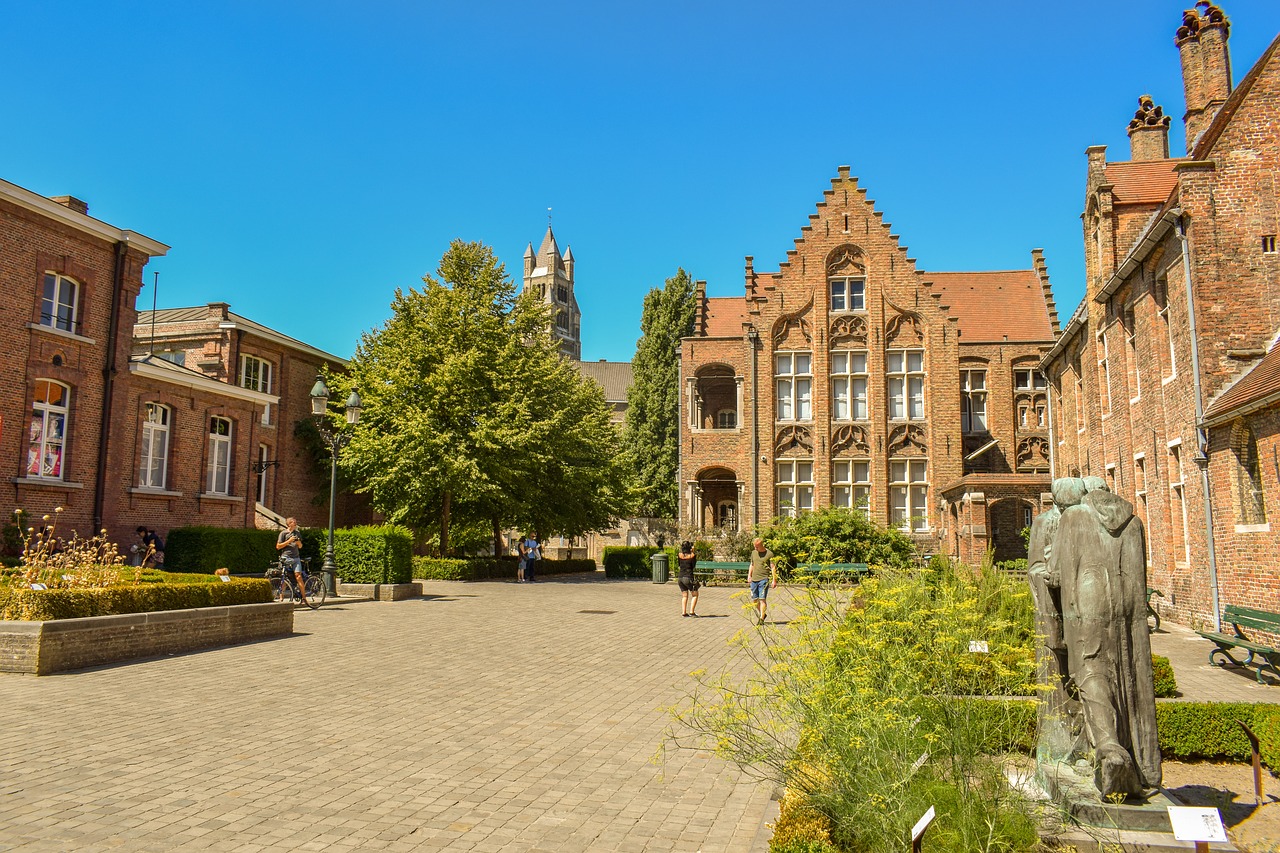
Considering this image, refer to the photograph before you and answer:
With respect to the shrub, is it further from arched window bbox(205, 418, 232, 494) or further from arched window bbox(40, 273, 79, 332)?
arched window bbox(205, 418, 232, 494)

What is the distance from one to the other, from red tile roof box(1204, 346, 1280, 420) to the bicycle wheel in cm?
1796

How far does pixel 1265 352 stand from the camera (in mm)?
15711

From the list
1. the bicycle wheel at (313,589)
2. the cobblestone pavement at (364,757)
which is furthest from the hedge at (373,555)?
the cobblestone pavement at (364,757)

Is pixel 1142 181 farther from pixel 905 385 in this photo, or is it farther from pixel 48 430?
pixel 48 430

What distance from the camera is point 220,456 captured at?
2889 centimetres

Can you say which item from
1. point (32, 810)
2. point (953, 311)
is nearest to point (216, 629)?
point (32, 810)

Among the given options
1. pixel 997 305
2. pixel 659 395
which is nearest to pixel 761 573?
pixel 997 305

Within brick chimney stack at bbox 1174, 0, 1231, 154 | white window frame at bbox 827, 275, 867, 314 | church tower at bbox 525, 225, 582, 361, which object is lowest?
white window frame at bbox 827, 275, 867, 314

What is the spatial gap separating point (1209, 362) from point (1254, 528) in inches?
131

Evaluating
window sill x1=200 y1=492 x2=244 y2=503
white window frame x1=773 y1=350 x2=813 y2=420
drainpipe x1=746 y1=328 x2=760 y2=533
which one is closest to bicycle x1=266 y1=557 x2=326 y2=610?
window sill x1=200 y1=492 x2=244 y2=503

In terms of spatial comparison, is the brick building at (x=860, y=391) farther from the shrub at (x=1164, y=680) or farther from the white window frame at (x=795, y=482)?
the shrub at (x=1164, y=680)

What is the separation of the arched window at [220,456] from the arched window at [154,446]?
6.21ft

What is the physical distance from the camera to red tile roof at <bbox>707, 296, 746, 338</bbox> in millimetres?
41250

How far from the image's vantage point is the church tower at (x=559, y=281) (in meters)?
116
